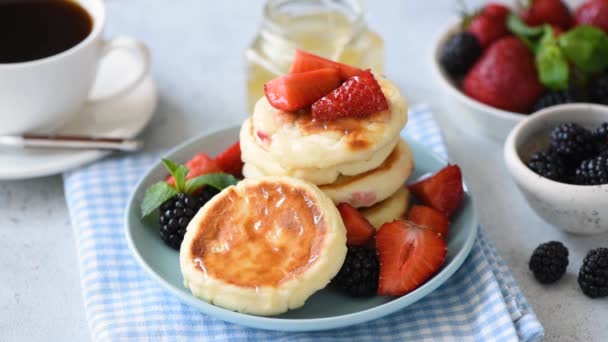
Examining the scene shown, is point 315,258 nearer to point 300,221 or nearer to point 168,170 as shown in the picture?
point 300,221

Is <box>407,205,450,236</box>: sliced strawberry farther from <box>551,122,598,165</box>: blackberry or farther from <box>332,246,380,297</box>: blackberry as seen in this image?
<box>551,122,598,165</box>: blackberry

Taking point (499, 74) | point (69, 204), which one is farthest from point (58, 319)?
point (499, 74)

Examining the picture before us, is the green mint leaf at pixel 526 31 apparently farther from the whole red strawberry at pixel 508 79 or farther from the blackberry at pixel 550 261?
the blackberry at pixel 550 261

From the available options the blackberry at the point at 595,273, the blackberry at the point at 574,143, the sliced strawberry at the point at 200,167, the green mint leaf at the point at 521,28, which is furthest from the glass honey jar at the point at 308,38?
the blackberry at the point at 595,273

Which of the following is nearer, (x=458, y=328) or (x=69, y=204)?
(x=458, y=328)

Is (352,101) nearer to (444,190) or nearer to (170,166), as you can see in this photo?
(444,190)
